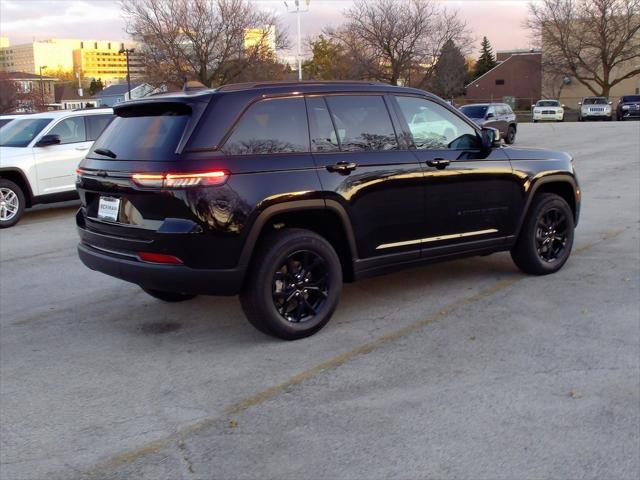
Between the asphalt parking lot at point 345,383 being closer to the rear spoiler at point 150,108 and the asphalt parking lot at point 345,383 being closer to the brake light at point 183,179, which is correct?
the brake light at point 183,179

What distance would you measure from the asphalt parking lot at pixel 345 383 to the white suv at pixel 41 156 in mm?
4243

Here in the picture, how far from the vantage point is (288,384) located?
13.7 feet

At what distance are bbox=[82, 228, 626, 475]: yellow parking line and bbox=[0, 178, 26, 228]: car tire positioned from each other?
775cm

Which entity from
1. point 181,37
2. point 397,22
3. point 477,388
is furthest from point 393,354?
point 397,22

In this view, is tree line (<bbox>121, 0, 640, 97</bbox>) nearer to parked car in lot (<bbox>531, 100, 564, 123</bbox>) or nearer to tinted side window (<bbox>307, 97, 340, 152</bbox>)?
parked car in lot (<bbox>531, 100, 564, 123</bbox>)

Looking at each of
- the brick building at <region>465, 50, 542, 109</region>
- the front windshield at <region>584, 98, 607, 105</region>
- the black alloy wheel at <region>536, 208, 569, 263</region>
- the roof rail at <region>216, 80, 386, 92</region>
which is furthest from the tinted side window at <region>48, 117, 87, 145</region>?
the brick building at <region>465, 50, 542, 109</region>

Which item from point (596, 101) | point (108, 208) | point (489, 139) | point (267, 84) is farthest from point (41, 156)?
point (596, 101)

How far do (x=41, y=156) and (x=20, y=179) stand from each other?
0.51 metres

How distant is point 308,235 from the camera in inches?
190

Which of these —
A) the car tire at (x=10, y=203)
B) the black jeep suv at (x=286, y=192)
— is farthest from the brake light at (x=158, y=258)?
the car tire at (x=10, y=203)

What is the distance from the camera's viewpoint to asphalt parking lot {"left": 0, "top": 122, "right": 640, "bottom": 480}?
3.29 m

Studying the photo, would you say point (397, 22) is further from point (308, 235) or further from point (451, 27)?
point (308, 235)

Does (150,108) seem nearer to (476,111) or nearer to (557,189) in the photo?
(557,189)

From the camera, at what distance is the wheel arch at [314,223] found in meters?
4.55
